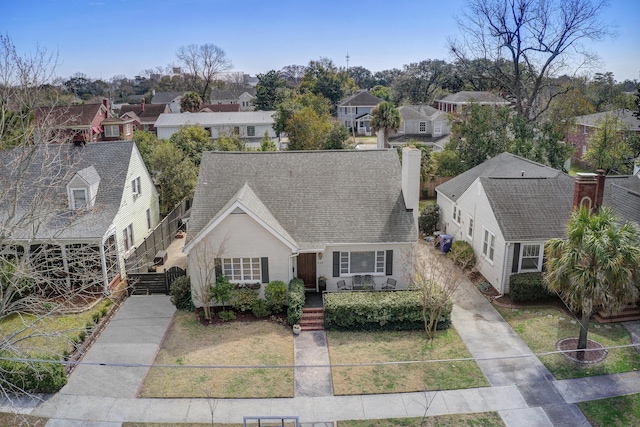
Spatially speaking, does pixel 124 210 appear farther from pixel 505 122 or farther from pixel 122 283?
pixel 505 122

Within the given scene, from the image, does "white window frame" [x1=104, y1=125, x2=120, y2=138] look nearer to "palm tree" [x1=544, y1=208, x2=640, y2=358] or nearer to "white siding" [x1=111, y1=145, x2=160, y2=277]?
"white siding" [x1=111, y1=145, x2=160, y2=277]

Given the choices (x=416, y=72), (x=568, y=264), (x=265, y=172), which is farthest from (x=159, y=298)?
(x=416, y=72)

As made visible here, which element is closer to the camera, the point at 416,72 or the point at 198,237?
the point at 198,237

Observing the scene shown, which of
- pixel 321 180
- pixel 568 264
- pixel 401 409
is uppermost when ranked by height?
pixel 321 180

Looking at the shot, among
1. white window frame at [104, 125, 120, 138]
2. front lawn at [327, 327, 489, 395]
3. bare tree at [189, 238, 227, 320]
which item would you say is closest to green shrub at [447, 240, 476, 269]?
front lawn at [327, 327, 489, 395]

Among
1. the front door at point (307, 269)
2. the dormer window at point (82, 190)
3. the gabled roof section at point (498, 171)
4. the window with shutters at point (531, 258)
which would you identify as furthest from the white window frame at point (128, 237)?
the window with shutters at point (531, 258)

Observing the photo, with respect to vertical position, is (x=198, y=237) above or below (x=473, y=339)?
above

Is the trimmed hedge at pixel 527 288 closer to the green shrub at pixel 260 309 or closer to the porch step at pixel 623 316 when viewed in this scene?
the porch step at pixel 623 316
